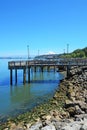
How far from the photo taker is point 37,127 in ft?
56.6

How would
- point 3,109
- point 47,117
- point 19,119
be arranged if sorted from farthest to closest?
1. point 3,109
2. point 19,119
3. point 47,117

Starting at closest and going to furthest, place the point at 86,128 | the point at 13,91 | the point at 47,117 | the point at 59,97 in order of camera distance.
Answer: the point at 86,128
the point at 47,117
the point at 59,97
the point at 13,91

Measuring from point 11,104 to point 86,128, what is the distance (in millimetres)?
15440

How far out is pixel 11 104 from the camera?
3017 centimetres

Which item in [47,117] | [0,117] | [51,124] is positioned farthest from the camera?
[0,117]

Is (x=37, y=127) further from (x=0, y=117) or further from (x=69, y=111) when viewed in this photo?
(x=0, y=117)

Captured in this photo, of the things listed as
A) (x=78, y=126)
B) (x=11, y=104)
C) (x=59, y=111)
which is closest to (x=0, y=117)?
(x=59, y=111)

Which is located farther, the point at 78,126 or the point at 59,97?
the point at 59,97

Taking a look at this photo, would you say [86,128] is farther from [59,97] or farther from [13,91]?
[13,91]

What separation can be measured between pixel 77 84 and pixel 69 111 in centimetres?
1619

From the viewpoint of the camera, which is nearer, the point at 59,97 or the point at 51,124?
the point at 51,124

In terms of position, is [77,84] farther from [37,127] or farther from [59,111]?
[37,127]

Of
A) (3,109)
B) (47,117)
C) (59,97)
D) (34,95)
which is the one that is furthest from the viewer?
(34,95)

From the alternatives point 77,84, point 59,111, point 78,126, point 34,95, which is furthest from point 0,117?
point 77,84
